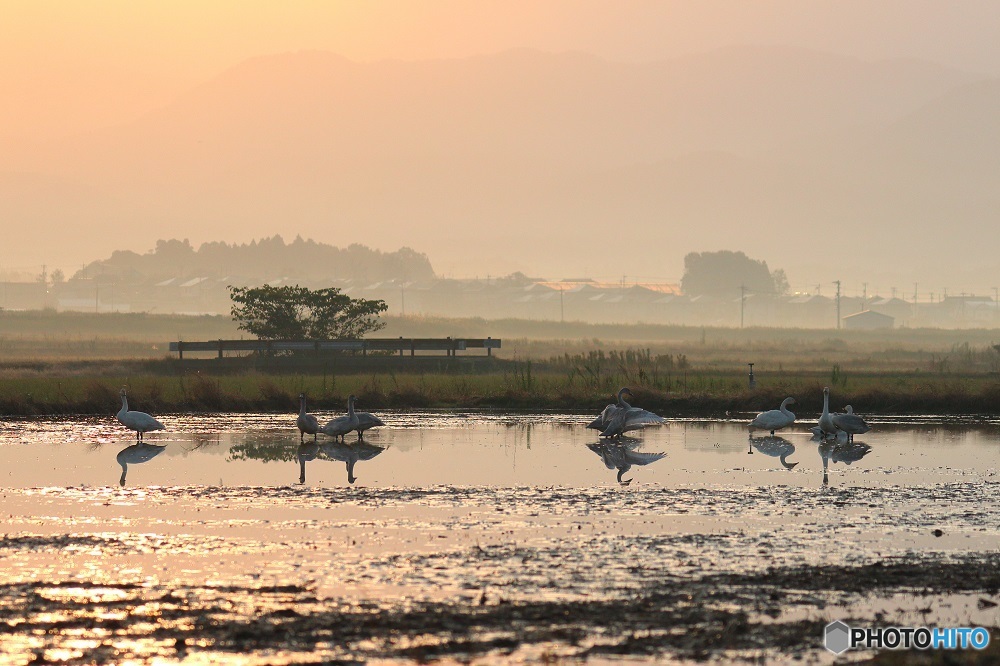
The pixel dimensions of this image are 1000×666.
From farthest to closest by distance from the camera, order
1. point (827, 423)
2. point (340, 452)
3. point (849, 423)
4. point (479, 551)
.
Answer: point (827, 423), point (849, 423), point (340, 452), point (479, 551)

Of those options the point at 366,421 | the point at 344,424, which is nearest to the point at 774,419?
the point at 366,421

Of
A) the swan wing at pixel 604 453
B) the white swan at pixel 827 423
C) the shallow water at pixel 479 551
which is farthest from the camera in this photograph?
the white swan at pixel 827 423

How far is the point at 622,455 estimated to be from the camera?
2889 cm

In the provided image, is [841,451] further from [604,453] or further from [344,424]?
[344,424]

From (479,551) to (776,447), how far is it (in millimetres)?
15369

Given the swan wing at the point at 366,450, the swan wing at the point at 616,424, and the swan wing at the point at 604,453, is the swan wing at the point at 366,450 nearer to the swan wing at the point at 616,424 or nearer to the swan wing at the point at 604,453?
the swan wing at the point at 604,453

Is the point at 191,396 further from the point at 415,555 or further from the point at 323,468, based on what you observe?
the point at 415,555

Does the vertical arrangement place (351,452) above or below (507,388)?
below

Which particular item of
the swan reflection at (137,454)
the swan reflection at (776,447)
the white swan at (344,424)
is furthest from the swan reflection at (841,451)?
the swan reflection at (137,454)

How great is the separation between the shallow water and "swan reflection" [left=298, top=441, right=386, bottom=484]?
0.15 meters

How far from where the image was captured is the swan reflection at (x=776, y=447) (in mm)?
28578

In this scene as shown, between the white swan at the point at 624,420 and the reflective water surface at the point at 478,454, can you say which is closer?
the reflective water surface at the point at 478,454

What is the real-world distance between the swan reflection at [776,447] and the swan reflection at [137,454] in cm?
1244

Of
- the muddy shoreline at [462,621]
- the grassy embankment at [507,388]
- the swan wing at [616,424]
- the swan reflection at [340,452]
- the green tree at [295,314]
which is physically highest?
the green tree at [295,314]
